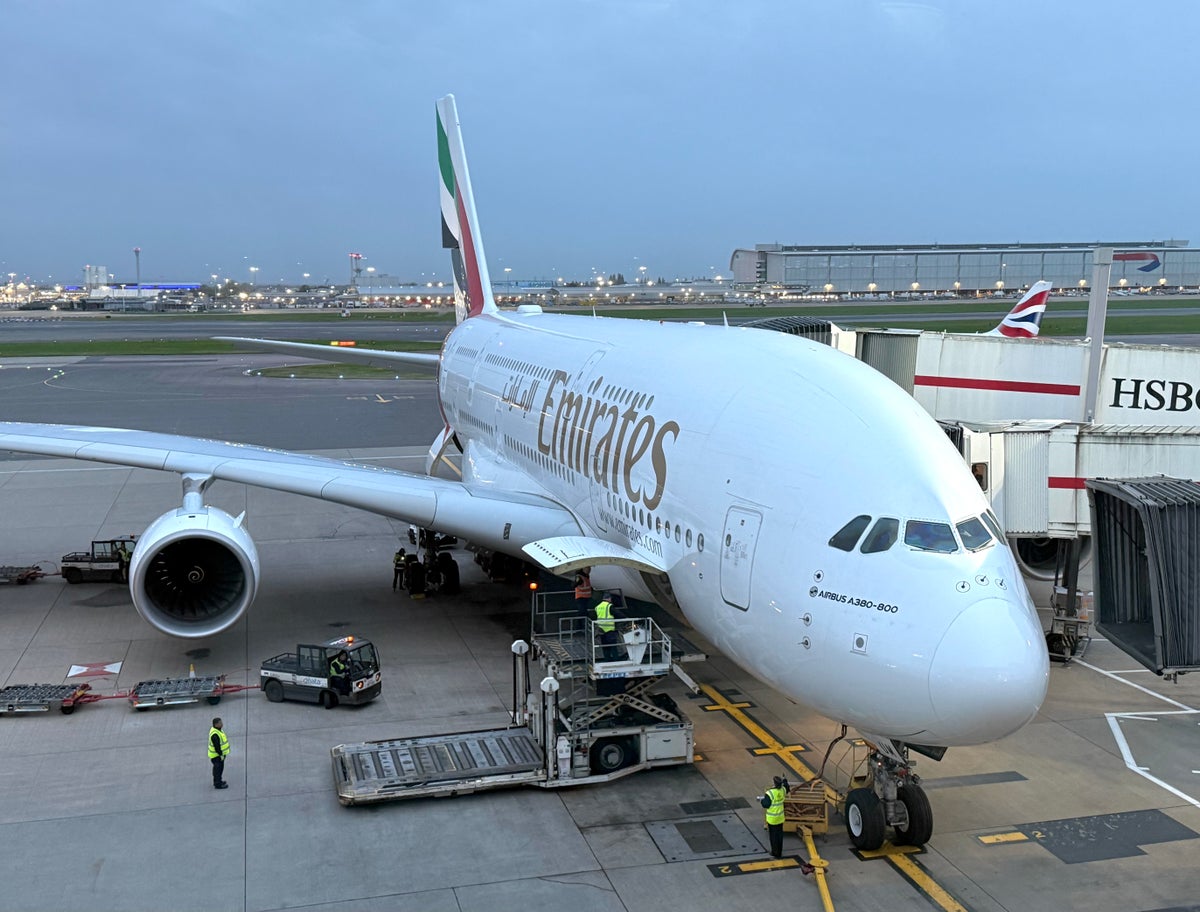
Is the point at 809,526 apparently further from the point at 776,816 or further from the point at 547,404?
the point at 547,404

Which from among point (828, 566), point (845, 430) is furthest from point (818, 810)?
point (845, 430)

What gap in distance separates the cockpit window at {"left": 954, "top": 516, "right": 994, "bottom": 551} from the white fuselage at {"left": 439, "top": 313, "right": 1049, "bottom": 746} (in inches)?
1.7

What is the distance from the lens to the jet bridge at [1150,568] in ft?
40.0

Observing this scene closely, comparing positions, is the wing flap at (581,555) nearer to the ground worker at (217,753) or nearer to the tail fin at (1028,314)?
the ground worker at (217,753)

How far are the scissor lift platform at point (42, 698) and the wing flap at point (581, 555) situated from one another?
22.6 ft

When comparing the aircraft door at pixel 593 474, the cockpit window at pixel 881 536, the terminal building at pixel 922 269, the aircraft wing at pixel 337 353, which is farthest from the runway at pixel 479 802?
the terminal building at pixel 922 269

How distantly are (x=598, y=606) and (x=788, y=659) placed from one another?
10.6 feet

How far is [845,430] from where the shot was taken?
422 inches

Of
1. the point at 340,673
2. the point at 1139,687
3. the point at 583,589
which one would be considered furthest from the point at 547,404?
the point at 1139,687

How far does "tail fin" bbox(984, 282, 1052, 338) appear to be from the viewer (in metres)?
32.6

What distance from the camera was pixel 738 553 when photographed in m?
10.9

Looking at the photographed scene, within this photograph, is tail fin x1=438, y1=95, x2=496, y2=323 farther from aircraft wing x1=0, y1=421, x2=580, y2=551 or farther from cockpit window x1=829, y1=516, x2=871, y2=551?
cockpit window x1=829, y1=516, x2=871, y2=551

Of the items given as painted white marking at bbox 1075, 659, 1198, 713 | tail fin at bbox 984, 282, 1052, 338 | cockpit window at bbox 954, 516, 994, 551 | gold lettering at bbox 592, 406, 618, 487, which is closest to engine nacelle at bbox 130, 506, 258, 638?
gold lettering at bbox 592, 406, 618, 487

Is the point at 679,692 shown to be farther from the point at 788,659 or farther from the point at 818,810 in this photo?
the point at 788,659
